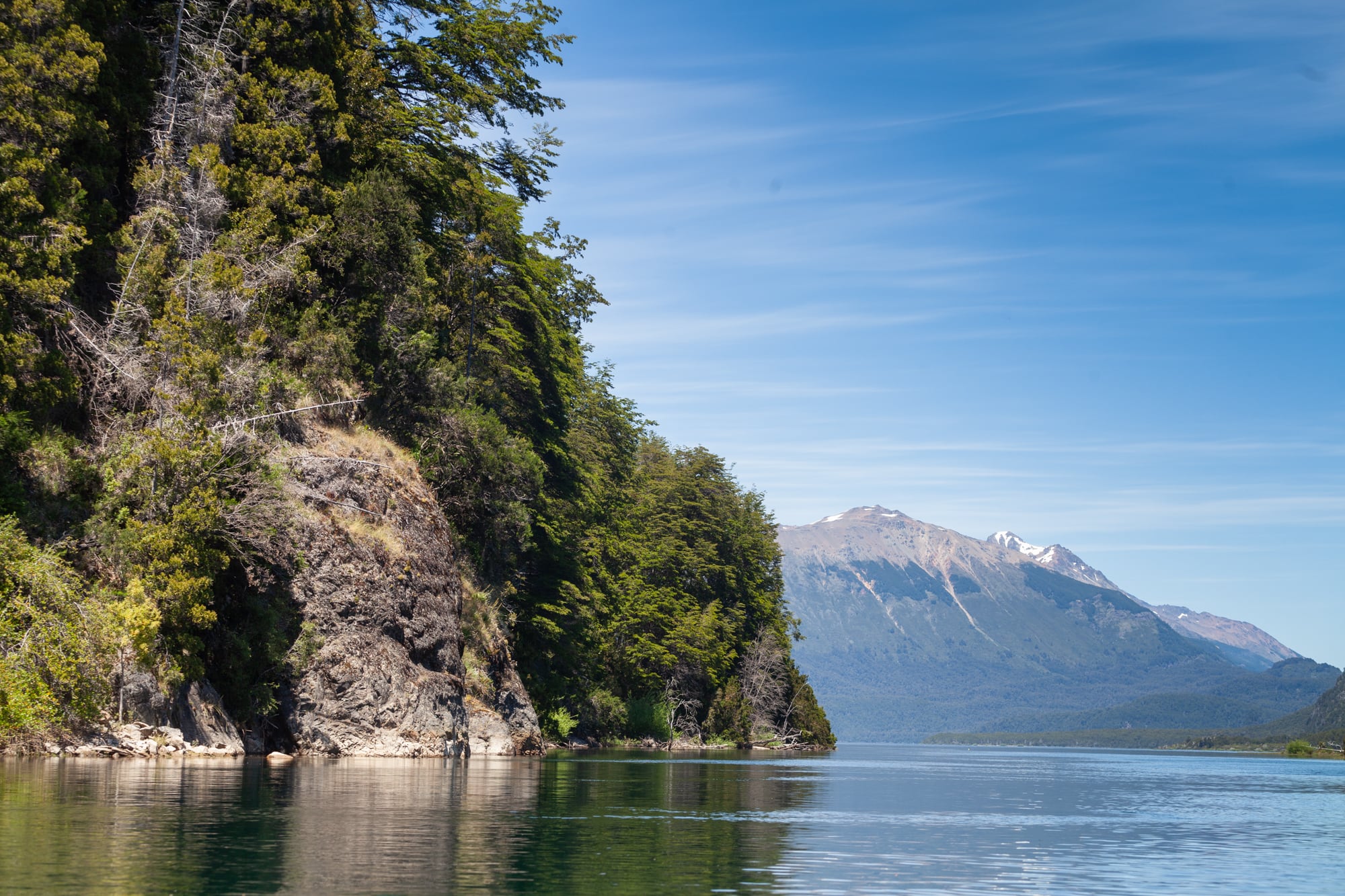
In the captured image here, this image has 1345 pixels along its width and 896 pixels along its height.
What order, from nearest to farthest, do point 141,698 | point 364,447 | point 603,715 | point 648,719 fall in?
1. point 141,698
2. point 364,447
3. point 603,715
4. point 648,719

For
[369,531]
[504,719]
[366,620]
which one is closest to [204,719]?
[366,620]

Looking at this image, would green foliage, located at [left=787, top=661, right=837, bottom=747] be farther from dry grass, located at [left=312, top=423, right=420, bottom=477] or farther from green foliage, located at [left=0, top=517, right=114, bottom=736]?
green foliage, located at [left=0, top=517, right=114, bottom=736]

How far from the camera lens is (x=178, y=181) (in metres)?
37.4

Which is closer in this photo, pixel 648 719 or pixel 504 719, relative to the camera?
pixel 504 719

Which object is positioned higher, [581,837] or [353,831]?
[353,831]

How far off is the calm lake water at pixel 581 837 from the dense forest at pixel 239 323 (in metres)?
4.46

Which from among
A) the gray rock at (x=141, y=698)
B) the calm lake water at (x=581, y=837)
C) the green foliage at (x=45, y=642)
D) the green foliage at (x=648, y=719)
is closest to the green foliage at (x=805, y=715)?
the green foliage at (x=648, y=719)

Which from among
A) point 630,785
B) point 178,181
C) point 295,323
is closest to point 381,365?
point 295,323

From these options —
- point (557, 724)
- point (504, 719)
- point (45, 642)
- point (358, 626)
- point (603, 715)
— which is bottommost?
point (603, 715)

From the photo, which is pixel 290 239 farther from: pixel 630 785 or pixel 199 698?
pixel 630 785

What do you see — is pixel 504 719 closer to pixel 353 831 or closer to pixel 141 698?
pixel 141 698

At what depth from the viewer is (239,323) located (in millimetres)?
37406

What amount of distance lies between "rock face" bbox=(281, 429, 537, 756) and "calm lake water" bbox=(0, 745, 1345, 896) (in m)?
2.80

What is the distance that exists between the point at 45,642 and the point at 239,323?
1410 cm
